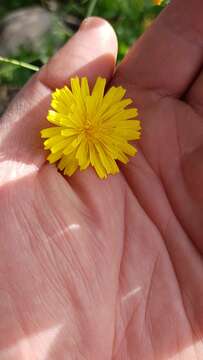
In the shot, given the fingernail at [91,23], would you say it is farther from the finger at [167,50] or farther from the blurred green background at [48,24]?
the blurred green background at [48,24]

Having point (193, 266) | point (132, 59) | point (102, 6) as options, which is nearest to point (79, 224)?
point (193, 266)

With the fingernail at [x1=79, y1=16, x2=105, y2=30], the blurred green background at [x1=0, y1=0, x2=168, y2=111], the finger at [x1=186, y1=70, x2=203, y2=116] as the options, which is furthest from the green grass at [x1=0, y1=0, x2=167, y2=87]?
the finger at [x1=186, y1=70, x2=203, y2=116]

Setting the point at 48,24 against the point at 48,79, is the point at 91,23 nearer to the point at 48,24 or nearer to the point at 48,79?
the point at 48,79

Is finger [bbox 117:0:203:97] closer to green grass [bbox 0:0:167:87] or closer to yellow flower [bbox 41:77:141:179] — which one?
yellow flower [bbox 41:77:141:179]

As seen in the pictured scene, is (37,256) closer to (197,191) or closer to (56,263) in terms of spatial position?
(56,263)

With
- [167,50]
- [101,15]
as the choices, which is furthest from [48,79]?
[101,15]

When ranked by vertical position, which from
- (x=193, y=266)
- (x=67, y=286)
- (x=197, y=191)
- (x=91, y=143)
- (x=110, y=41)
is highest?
(x=110, y=41)
